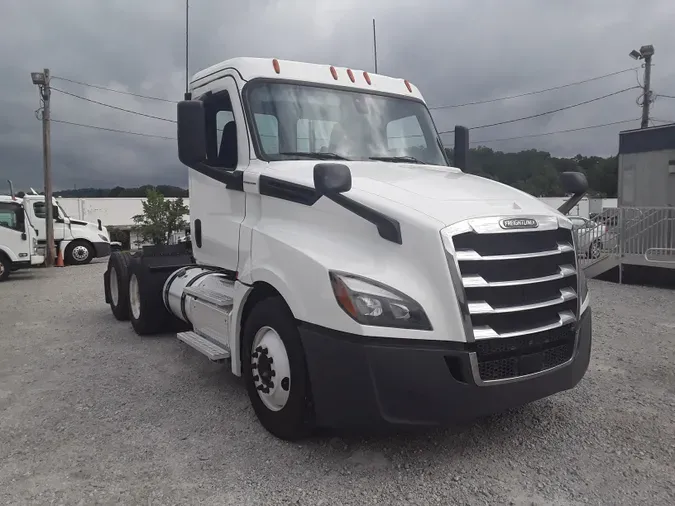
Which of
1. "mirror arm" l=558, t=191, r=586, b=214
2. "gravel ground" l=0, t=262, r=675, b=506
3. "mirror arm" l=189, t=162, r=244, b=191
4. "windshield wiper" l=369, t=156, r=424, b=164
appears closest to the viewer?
"gravel ground" l=0, t=262, r=675, b=506

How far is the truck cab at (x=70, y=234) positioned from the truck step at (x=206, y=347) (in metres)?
16.7

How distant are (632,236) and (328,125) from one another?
10137 millimetres

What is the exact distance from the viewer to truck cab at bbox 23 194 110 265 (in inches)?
798

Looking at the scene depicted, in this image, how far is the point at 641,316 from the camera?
343 inches

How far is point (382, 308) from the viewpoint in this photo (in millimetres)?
3348

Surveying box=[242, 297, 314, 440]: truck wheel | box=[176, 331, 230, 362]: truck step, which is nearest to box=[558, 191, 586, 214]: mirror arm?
box=[242, 297, 314, 440]: truck wheel

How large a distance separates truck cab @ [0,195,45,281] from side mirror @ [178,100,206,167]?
13251 millimetres

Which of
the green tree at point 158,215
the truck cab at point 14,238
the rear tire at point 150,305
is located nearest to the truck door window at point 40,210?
the green tree at point 158,215

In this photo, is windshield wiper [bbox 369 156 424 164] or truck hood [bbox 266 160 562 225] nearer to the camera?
truck hood [bbox 266 160 562 225]

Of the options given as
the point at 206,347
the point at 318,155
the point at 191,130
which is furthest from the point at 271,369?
the point at 191,130

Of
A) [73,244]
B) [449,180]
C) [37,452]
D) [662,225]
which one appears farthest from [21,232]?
[662,225]

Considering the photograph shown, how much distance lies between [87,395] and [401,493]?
3.23 meters

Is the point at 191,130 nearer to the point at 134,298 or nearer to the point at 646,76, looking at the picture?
the point at 134,298

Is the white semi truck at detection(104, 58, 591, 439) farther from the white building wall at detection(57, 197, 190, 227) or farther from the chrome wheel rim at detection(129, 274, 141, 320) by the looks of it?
the white building wall at detection(57, 197, 190, 227)
